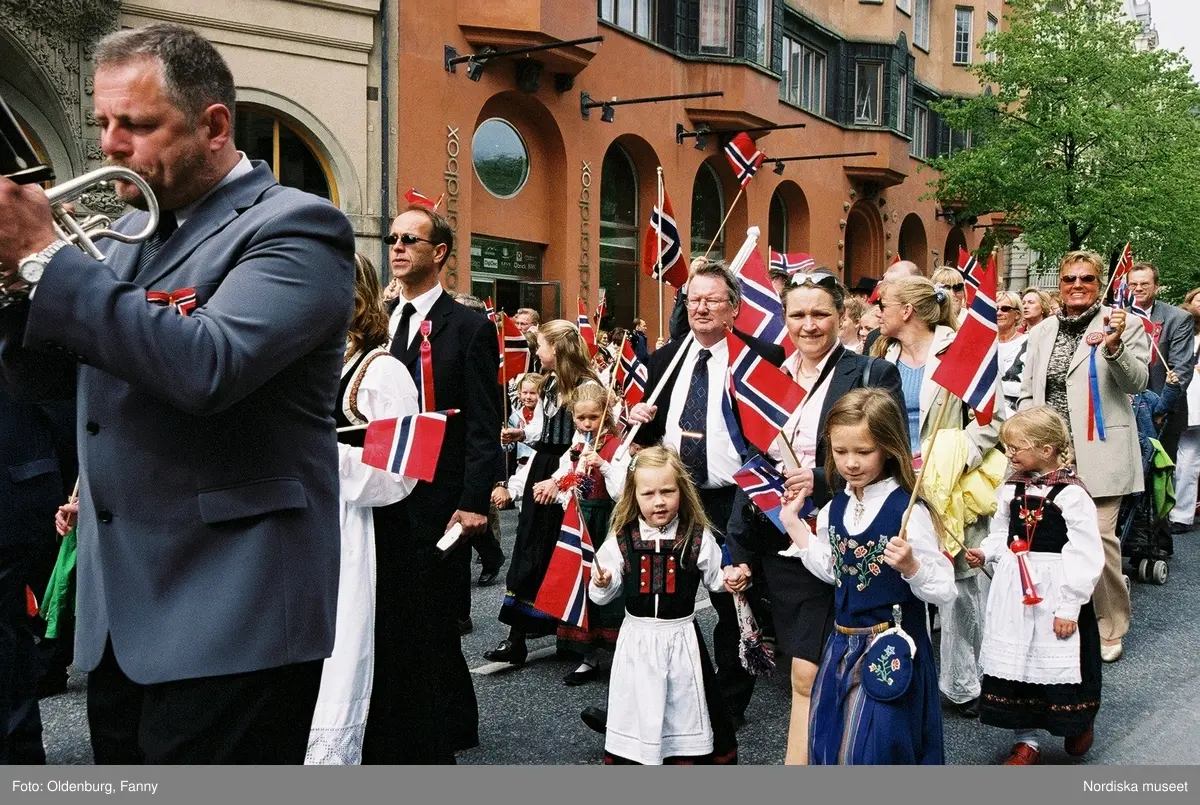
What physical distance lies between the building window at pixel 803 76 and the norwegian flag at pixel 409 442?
2659 centimetres

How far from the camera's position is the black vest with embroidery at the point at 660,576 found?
5.13 meters

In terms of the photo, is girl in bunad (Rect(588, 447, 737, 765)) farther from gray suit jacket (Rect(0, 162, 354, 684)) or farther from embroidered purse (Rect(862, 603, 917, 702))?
gray suit jacket (Rect(0, 162, 354, 684))

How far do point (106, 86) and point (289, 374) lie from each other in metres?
0.62

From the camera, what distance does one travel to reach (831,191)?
32250mm

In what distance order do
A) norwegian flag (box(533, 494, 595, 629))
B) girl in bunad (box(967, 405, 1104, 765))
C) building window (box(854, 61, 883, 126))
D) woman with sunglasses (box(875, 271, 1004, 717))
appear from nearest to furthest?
girl in bunad (box(967, 405, 1104, 765)) < norwegian flag (box(533, 494, 595, 629)) < woman with sunglasses (box(875, 271, 1004, 717)) < building window (box(854, 61, 883, 126))

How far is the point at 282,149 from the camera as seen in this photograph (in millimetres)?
17500

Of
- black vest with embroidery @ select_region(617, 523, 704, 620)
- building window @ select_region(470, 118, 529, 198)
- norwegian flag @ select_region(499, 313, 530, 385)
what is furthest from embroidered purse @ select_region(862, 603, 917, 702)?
building window @ select_region(470, 118, 529, 198)

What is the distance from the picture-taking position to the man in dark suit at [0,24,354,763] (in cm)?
226

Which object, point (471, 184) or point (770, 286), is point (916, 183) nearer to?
point (471, 184)

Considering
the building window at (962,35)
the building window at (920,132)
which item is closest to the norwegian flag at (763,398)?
the building window at (920,132)

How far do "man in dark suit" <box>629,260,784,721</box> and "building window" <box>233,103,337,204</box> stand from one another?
39.1ft

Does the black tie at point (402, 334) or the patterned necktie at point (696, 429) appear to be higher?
the black tie at point (402, 334)

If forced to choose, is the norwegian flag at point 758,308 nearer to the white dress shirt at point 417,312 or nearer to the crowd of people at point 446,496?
the crowd of people at point 446,496

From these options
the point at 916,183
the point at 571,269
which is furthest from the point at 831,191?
the point at 571,269
